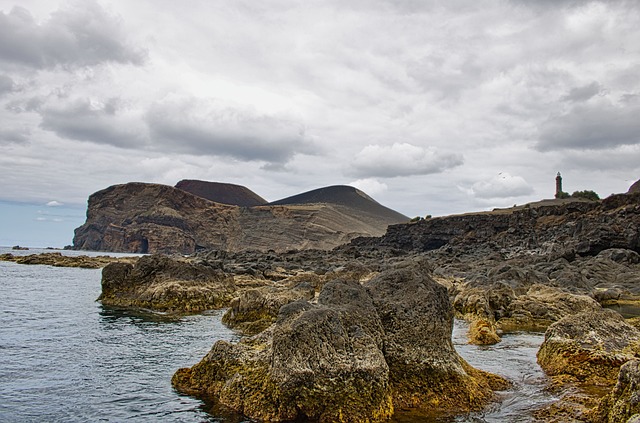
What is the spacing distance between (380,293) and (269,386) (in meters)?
3.66

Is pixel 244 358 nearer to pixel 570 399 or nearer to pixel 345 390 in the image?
pixel 345 390

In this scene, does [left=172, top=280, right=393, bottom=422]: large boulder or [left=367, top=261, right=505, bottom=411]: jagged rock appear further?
[left=367, top=261, right=505, bottom=411]: jagged rock

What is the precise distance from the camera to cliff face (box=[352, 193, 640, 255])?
2055 inches

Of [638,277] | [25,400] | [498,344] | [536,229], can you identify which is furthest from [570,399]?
[536,229]

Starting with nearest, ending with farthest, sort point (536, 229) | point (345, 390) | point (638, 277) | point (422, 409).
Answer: point (345, 390) → point (422, 409) → point (638, 277) → point (536, 229)

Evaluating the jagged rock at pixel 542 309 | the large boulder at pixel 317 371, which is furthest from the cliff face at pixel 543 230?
the large boulder at pixel 317 371

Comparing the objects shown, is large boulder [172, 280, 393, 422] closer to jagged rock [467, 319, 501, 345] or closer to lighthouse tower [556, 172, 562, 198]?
jagged rock [467, 319, 501, 345]

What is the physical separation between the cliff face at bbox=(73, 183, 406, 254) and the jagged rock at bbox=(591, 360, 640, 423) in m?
157

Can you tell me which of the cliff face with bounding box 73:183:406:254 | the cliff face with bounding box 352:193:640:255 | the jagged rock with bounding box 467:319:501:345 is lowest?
the jagged rock with bounding box 467:319:501:345

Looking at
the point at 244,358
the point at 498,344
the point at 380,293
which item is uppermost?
the point at 380,293

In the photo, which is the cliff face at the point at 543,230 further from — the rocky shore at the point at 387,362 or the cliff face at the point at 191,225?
the cliff face at the point at 191,225

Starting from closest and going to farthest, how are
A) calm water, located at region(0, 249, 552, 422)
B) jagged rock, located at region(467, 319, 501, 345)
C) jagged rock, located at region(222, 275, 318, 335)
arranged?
calm water, located at region(0, 249, 552, 422) → jagged rock, located at region(467, 319, 501, 345) → jagged rock, located at region(222, 275, 318, 335)

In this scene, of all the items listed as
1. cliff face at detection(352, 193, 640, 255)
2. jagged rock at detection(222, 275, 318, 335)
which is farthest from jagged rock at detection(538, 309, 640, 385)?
cliff face at detection(352, 193, 640, 255)

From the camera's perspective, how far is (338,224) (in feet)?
593
